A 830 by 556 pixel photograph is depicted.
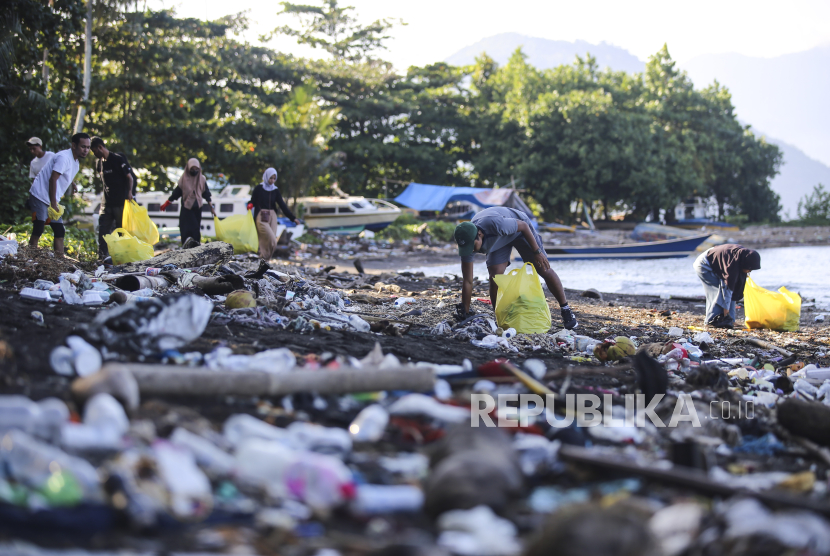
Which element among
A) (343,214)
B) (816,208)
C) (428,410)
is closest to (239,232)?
(428,410)

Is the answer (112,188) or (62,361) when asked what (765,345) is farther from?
(112,188)

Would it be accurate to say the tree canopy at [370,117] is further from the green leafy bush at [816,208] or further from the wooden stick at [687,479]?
the wooden stick at [687,479]

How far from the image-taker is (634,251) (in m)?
16.2

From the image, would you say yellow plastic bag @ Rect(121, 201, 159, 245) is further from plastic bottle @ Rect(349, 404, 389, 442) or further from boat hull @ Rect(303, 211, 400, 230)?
boat hull @ Rect(303, 211, 400, 230)

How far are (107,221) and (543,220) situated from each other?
1033 inches

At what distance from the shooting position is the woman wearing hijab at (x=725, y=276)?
6.22m

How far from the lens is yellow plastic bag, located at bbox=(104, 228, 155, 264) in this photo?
6.77 metres

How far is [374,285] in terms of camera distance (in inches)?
330

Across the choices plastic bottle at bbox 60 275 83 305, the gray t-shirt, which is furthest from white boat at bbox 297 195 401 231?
plastic bottle at bbox 60 275 83 305

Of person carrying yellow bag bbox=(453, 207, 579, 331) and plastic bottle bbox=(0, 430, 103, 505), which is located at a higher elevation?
person carrying yellow bag bbox=(453, 207, 579, 331)

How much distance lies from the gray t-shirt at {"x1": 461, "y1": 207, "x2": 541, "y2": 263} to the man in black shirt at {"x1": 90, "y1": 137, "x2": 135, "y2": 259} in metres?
4.37

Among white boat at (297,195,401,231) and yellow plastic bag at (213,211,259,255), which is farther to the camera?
white boat at (297,195,401,231)

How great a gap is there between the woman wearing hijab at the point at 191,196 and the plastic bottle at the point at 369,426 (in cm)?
592

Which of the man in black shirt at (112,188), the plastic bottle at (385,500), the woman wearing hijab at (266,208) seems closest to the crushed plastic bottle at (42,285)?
the man in black shirt at (112,188)
